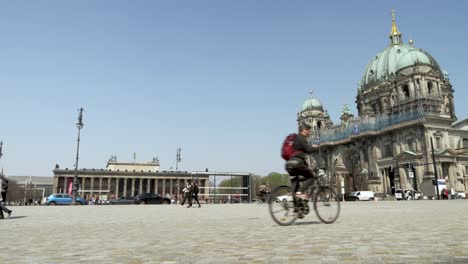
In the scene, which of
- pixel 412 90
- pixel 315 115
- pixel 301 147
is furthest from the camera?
pixel 315 115

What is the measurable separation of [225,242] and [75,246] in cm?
231

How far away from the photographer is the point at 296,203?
27.9 feet

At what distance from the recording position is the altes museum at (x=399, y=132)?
63188 millimetres

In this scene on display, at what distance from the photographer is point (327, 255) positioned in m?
4.24

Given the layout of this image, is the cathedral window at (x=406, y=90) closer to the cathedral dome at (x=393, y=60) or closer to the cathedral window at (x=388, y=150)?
the cathedral dome at (x=393, y=60)

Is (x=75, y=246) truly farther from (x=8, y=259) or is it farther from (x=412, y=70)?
(x=412, y=70)

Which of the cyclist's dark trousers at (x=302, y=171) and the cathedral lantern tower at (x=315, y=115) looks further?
the cathedral lantern tower at (x=315, y=115)

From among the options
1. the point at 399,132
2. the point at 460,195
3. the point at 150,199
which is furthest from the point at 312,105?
the point at 150,199

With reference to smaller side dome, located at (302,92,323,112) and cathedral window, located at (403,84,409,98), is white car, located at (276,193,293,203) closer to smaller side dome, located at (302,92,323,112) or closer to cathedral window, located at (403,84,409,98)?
cathedral window, located at (403,84,409,98)

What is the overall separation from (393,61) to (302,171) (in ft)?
290

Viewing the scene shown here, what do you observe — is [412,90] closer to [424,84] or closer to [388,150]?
[424,84]

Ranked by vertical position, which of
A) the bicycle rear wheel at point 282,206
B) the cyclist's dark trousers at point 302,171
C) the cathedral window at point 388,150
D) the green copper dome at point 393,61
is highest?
the green copper dome at point 393,61

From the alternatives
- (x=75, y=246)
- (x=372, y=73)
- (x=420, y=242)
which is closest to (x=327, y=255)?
(x=420, y=242)

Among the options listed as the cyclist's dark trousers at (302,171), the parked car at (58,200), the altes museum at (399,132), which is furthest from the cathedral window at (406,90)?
the cyclist's dark trousers at (302,171)
